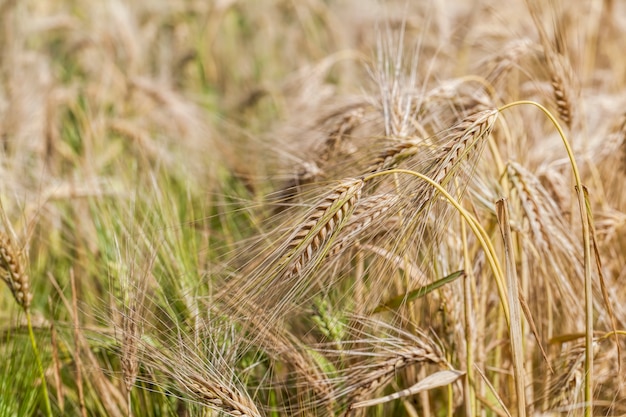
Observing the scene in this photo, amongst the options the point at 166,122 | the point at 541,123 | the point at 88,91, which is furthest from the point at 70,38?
the point at 541,123

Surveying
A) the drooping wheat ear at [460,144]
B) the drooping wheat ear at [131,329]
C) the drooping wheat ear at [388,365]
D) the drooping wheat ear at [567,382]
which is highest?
the drooping wheat ear at [460,144]

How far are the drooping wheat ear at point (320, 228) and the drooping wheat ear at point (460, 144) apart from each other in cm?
12

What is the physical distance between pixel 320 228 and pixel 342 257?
0.63 ft

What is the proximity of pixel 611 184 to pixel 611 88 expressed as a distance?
1159 millimetres

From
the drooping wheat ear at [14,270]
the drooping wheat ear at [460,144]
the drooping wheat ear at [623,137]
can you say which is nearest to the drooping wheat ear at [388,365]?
the drooping wheat ear at [460,144]

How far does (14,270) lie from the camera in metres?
1.30

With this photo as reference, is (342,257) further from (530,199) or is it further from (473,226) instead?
(530,199)

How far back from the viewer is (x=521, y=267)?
136 centimetres

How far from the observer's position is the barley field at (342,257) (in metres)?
1.05

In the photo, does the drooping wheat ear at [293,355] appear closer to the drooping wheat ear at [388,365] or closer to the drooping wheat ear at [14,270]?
the drooping wheat ear at [388,365]

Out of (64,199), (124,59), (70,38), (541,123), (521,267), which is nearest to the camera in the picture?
(521,267)

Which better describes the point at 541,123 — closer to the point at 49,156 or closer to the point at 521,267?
the point at 521,267

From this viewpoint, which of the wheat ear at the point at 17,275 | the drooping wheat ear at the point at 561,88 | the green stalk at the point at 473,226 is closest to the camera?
the green stalk at the point at 473,226

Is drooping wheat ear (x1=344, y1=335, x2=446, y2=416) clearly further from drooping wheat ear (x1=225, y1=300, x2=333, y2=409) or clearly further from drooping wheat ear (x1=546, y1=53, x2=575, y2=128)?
drooping wheat ear (x1=546, y1=53, x2=575, y2=128)
